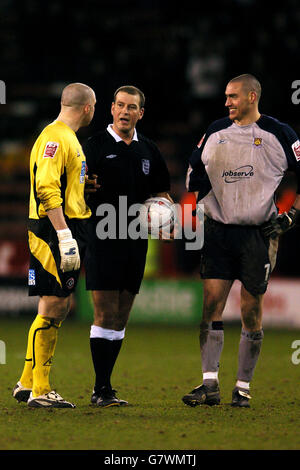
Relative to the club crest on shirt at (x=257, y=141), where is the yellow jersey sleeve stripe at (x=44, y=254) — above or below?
below

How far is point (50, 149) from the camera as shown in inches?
224

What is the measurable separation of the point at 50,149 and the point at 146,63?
12.9 metres

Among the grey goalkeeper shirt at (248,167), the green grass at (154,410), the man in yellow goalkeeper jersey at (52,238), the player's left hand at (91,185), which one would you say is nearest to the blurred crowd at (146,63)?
the green grass at (154,410)

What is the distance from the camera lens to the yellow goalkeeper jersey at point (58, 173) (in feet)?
18.4

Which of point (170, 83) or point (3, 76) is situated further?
point (3, 76)

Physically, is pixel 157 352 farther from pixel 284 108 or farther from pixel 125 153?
pixel 284 108

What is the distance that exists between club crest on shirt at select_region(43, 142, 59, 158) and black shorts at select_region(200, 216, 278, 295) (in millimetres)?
1306

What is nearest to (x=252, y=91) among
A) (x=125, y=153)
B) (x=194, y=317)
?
(x=125, y=153)

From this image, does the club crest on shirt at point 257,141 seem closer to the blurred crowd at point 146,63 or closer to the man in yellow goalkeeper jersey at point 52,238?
the man in yellow goalkeeper jersey at point 52,238

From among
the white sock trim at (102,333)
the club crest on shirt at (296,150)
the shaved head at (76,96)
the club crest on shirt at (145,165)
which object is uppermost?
the shaved head at (76,96)

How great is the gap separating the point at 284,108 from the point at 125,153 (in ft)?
34.0

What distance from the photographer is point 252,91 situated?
6.13 meters

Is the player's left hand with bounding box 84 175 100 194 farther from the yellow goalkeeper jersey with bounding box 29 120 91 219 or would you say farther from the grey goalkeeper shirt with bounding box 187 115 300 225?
the grey goalkeeper shirt with bounding box 187 115 300 225

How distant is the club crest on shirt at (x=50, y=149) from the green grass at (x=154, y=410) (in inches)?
67.5
